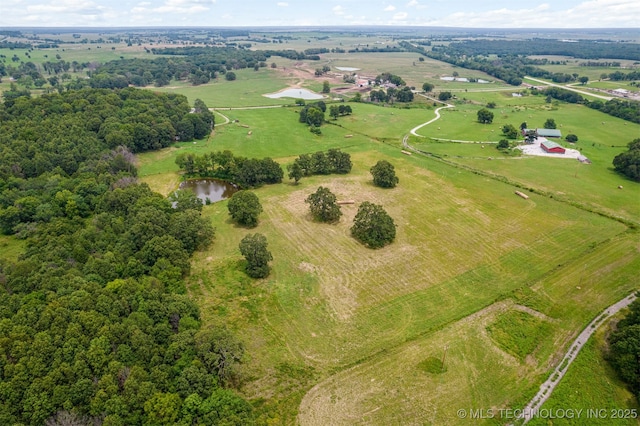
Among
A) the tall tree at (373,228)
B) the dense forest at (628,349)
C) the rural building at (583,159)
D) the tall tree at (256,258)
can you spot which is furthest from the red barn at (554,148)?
the tall tree at (256,258)

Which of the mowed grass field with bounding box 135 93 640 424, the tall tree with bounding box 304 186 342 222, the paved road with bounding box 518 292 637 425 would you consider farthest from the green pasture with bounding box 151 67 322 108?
the paved road with bounding box 518 292 637 425

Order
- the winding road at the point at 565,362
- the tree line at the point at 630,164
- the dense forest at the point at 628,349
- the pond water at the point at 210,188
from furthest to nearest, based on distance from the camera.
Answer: the tree line at the point at 630,164 < the pond water at the point at 210,188 < the dense forest at the point at 628,349 < the winding road at the point at 565,362

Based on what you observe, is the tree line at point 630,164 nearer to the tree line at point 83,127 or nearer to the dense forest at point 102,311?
the dense forest at point 102,311

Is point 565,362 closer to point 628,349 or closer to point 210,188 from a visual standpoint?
point 628,349

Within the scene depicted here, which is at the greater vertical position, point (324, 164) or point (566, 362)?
point (324, 164)

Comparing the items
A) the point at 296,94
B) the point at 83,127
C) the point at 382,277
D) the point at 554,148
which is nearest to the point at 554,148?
the point at 554,148
